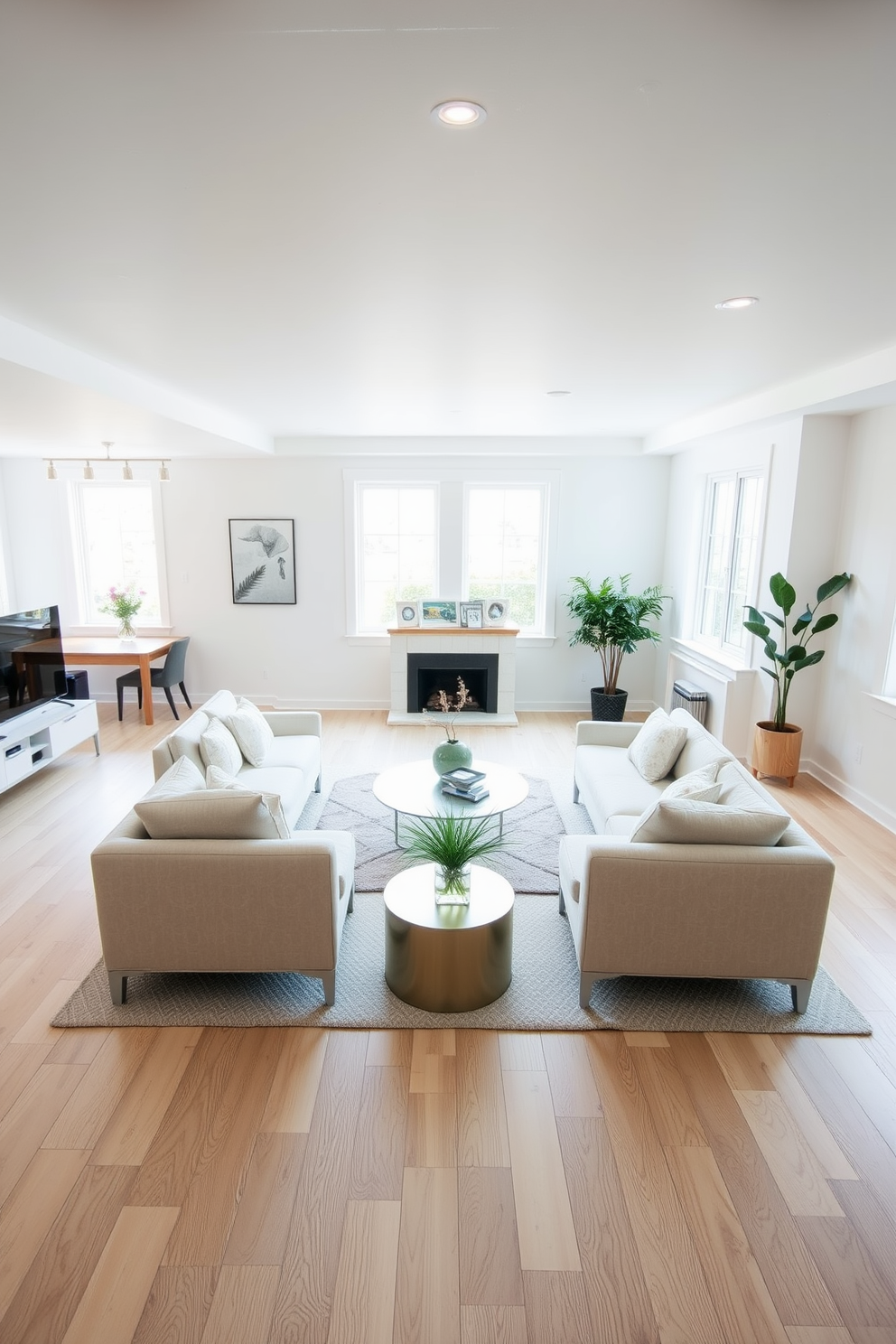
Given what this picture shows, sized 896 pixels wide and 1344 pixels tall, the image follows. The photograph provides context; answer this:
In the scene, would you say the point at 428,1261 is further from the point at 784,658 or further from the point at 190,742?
the point at 784,658

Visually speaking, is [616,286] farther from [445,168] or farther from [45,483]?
[45,483]

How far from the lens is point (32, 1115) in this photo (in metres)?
2.22

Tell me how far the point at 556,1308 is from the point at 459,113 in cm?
263

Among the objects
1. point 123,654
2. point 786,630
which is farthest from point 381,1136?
point 123,654

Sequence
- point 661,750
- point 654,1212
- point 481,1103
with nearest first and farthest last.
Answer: point 654,1212 < point 481,1103 < point 661,750

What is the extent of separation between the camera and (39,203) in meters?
1.83

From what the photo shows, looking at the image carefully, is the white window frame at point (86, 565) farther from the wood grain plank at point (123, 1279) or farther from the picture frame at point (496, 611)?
the wood grain plank at point (123, 1279)

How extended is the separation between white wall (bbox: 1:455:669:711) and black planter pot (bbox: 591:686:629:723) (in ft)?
1.81

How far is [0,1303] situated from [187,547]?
6.03 m

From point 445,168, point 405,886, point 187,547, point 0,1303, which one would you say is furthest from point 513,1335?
point 187,547

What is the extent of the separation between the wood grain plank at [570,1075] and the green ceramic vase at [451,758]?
1708 mm

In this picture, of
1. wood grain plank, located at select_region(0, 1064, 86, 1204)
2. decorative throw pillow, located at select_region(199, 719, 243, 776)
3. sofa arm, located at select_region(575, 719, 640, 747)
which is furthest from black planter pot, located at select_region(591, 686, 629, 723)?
wood grain plank, located at select_region(0, 1064, 86, 1204)

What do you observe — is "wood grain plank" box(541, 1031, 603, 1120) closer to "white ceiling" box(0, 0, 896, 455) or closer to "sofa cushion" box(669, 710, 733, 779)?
"sofa cushion" box(669, 710, 733, 779)

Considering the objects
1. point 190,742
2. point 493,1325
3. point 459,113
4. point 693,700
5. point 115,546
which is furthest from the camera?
point 115,546
